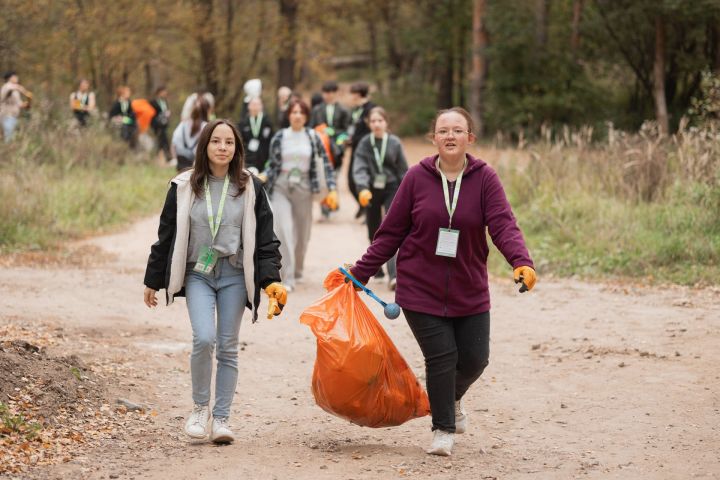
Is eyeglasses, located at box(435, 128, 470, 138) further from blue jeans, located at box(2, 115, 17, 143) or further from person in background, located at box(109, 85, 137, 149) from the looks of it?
person in background, located at box(109, 85, 137, 149)

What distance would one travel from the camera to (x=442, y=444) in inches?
230

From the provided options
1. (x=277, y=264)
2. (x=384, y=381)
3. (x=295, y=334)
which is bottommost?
(x=295, y=334)

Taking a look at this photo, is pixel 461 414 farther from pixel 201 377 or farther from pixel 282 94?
pixel 282 94

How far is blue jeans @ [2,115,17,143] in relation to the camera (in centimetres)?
1897

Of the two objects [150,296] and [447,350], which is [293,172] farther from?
[447,350]

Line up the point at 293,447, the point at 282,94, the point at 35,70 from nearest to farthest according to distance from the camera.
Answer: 1. the point at 293,447
2. the point at 282,94
3. the point at 35,70

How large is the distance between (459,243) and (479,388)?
94.1 inches

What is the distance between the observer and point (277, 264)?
6043mm

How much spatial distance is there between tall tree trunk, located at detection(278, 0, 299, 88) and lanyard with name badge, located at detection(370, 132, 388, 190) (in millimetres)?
21233

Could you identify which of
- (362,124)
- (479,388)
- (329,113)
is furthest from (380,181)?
(329,113)

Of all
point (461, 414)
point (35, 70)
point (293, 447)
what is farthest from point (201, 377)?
point (35, 70)

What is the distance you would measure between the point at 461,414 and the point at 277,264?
1.28 meters

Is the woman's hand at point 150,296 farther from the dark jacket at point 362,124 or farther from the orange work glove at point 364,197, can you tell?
the dark jacket at point 362,124

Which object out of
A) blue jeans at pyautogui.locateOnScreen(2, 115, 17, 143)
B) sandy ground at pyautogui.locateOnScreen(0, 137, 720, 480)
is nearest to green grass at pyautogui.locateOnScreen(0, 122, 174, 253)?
blue jeans at pyautogui.locateOnScreen(2, 115, 17, 143)
